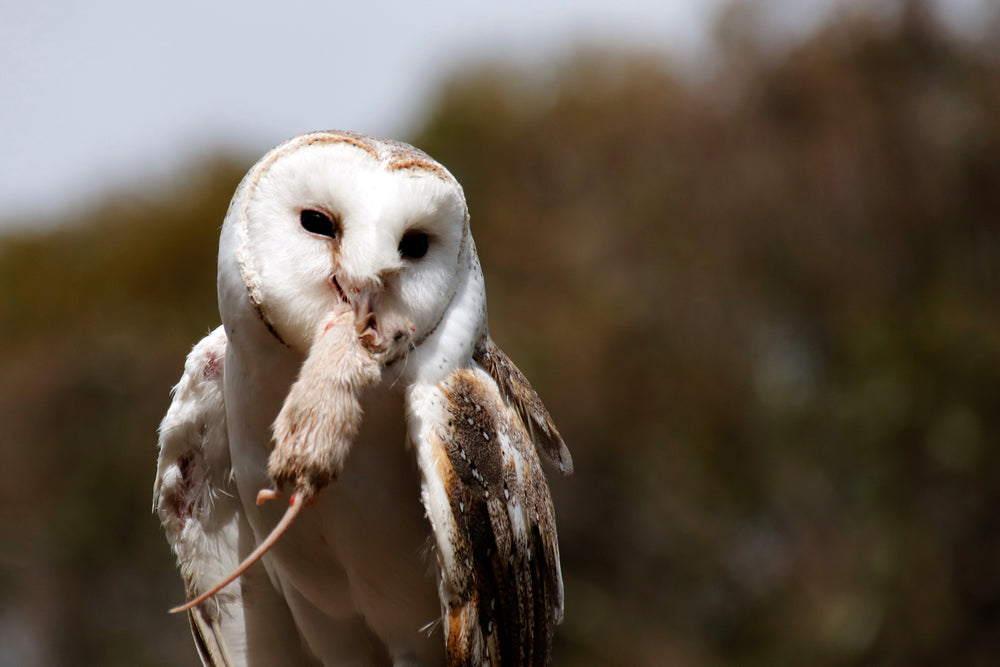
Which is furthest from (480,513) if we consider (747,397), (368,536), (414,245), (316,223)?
(747,397)

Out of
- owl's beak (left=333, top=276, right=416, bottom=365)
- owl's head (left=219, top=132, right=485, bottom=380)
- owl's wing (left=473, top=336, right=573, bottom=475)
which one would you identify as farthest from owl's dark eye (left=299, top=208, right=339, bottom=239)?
owl's wing (left=473, top=336, right=573, bottom=475)

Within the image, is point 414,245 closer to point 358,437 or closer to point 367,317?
point 367,317

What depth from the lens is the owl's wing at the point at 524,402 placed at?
235cm

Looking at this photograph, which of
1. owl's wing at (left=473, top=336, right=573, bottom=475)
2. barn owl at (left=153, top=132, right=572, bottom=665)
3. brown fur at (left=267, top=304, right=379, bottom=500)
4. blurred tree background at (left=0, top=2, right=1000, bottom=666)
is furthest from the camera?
blurred tree background at (left=0, top=2, right=1000, bottom=666)

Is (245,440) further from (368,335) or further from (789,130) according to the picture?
(789,130)

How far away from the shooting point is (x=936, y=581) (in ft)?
30.7

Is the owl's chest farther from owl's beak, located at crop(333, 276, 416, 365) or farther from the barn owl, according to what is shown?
owl's beak, located at crop(333, 276, 416, 365)

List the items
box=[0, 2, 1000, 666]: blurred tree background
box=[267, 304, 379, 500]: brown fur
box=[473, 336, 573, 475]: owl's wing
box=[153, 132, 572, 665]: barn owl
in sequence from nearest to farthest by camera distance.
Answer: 1. box=[267, 304, 379, 500]: brown fur
2. box=[153, 132, 572, 665]: barn owl
3. box=[473, 336, 573, 475]: owl's wing
4. box=[0, 2, 1000, 666]: blurred tree background

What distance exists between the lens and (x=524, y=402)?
249 centimetres

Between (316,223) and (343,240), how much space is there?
9 cm

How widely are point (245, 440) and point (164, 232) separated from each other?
22.2m

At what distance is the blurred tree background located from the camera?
377 inches

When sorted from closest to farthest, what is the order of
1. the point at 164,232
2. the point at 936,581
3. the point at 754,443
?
the point at 936,581
the point at 754,443
the point at 164,232

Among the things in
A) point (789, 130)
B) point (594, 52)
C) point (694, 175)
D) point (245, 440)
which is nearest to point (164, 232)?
point (594, 52)
